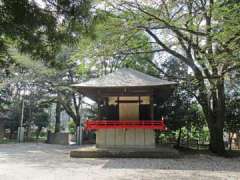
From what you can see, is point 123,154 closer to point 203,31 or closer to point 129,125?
point 129,125

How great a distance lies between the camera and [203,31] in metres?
12.4

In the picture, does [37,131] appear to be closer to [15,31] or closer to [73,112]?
[73,112]

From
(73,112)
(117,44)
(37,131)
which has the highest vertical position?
(117,44)

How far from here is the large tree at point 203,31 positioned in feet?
32.2

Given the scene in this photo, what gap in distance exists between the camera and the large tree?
386 inches

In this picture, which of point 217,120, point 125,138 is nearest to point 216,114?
point 217,120

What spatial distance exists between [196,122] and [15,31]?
61.0 feet

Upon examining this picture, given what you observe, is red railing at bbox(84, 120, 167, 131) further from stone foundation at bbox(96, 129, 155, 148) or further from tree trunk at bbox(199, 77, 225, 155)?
tree trunk at bbox(199, 77, 225, 155)

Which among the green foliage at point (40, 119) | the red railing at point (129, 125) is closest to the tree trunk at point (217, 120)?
the red railing at point (129, 125)

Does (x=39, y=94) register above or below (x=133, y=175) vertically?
above

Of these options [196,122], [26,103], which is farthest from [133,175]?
[26,103]

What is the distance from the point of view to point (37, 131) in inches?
1330

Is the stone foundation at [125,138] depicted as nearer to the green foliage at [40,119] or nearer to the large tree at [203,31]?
the large tree at [203,31]

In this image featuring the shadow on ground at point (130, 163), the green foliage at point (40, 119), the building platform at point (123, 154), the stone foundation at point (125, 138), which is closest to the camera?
the shadow on ground at point (130, 163)
